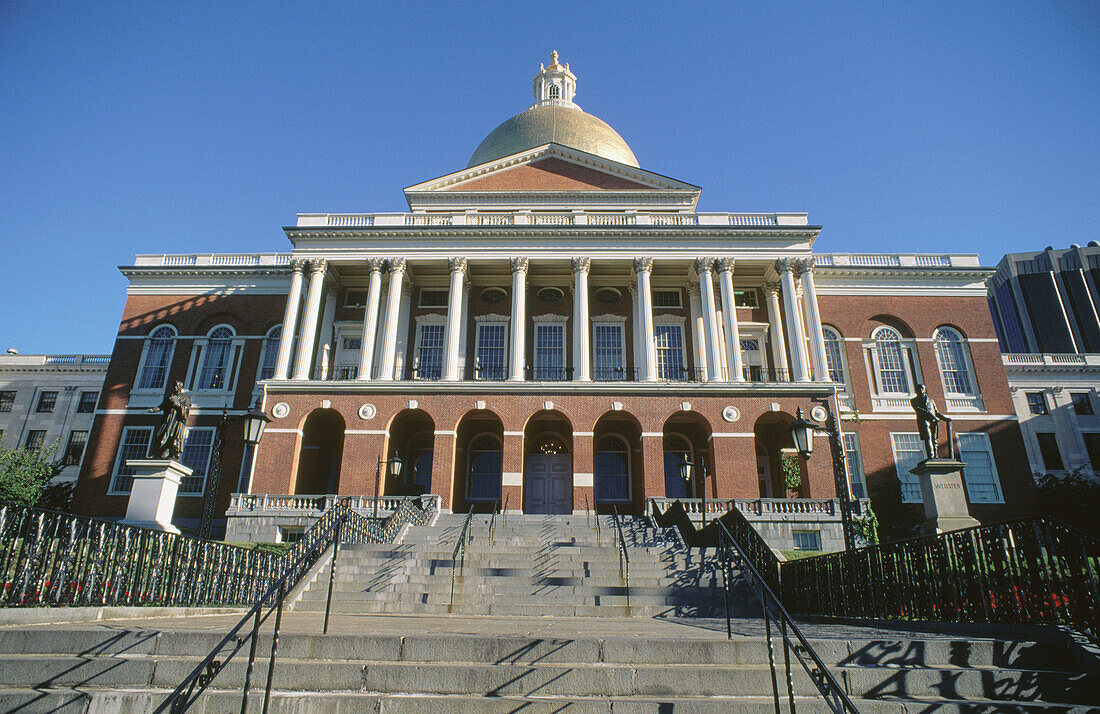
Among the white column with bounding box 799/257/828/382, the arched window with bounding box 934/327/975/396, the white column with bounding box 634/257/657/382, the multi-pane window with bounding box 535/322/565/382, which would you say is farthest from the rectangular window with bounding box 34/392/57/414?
the arched window with bounding box 934/327/975/396

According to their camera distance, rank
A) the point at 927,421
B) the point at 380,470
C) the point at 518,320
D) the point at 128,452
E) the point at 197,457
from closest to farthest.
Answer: the point at 927,421, the point at 380,470, the point at 518,320, the point at 197,457, the point at 128,452

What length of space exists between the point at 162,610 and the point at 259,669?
4.45 m

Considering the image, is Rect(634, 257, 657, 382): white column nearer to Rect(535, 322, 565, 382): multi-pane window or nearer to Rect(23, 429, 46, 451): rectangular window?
Rect(535, 322, 565, 382): multi-pane window

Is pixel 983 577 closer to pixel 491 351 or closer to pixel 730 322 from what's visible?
pixel 730 322

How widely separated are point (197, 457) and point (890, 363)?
119 ft

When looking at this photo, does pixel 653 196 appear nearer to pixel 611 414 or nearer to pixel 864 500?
pixel 611 414

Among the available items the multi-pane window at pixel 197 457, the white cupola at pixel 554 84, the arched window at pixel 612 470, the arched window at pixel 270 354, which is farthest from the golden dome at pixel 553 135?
the multi-pane window at pixel 197 457

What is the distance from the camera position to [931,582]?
9.06m

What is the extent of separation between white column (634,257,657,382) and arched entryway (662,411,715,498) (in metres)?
2.45

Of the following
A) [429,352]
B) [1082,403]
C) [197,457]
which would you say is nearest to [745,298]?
[429,352]

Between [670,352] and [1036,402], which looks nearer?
[670,352]

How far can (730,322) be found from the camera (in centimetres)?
3033

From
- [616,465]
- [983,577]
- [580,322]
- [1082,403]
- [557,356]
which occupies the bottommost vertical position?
[983,577]

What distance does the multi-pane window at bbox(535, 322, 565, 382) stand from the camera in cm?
3200
